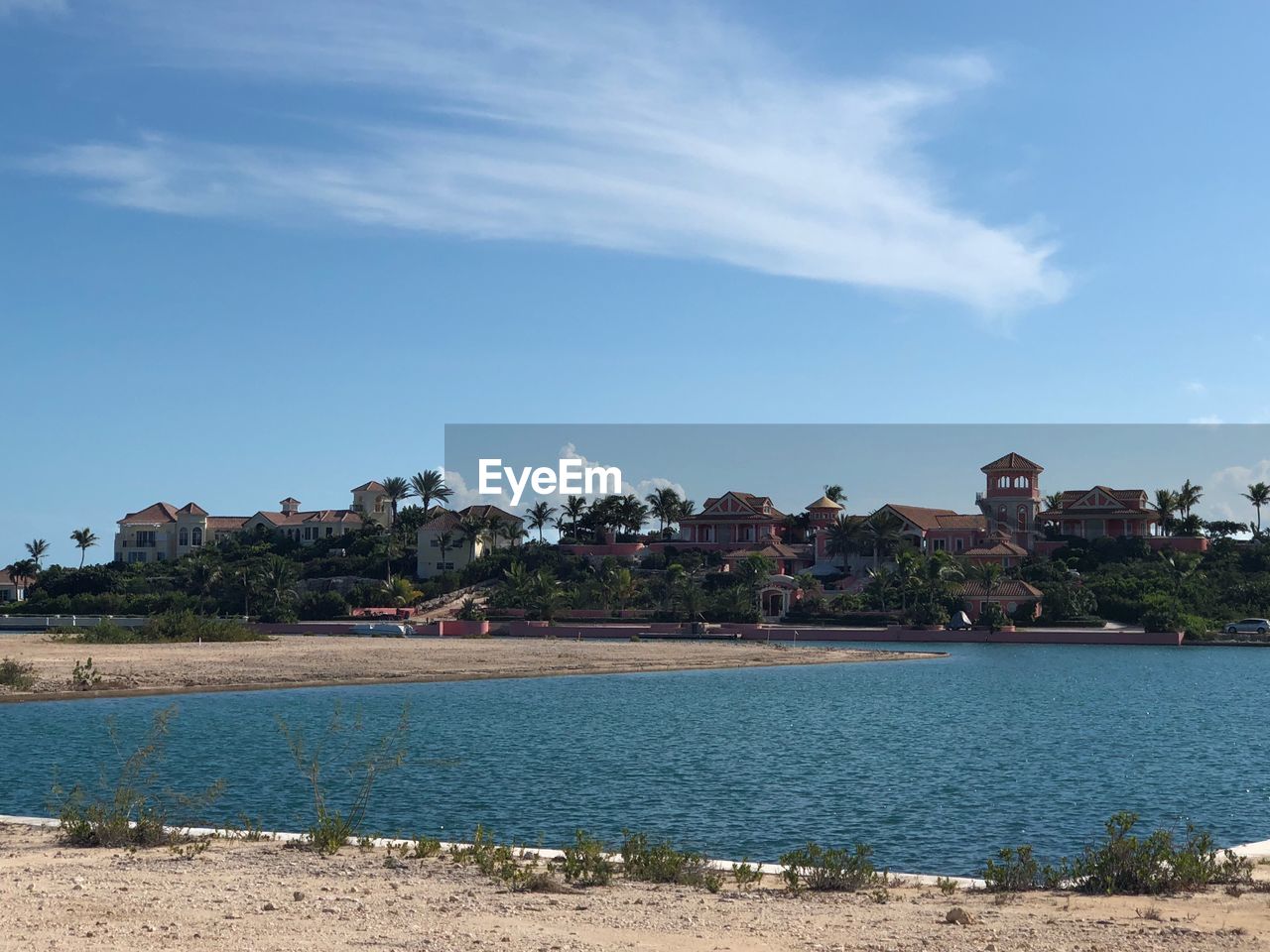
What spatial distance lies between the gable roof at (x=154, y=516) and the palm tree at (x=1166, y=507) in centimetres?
10264

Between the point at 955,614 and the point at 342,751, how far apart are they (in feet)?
232

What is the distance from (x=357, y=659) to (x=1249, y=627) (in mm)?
61477

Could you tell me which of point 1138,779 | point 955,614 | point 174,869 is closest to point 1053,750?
point 1138,779

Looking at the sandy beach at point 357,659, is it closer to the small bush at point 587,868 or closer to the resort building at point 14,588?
the small bush at point 587,868

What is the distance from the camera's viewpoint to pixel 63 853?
17047 mm

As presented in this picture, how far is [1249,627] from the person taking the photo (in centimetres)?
9012

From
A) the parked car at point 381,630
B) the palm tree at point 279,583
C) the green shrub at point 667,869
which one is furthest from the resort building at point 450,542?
the green shrub at point 667,869

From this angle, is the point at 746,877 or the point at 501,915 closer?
the point at 501,915

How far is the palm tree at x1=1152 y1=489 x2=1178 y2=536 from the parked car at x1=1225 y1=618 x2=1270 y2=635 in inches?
1180

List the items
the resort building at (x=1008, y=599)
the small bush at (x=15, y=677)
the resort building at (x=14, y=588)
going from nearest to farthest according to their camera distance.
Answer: the small bush at (x=15, y=677) < the resort building at (x=1008, y=599) < the resort building at (x=14, y=588)

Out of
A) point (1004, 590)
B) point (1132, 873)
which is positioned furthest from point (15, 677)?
point (1004, 590)

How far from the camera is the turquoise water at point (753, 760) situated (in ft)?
74.1

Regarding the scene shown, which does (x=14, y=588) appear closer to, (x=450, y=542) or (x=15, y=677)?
(x=450, y=542)

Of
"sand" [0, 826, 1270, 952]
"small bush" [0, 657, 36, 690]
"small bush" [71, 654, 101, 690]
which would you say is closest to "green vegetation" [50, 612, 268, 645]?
"small bush" [71, 654, 101, 690]
